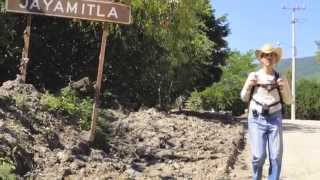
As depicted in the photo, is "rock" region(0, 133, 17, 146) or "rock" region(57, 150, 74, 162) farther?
"rock" region(57, 150, 74, 162)

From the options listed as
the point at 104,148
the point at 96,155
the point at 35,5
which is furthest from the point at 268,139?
the point at 35,5

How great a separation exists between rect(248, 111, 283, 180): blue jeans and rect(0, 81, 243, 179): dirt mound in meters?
1.82

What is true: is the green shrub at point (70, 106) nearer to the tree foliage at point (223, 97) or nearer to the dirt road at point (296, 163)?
the dirt road at point (296, 163)

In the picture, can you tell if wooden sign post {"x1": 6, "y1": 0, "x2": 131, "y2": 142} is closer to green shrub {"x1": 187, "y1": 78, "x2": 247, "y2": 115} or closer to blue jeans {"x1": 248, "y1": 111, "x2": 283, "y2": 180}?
blue jeans {"x1": 248, "y1": 111, "x2": 283, "y2": 180}

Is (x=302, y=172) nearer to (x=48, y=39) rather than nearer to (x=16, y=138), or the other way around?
(x=16, y=138)

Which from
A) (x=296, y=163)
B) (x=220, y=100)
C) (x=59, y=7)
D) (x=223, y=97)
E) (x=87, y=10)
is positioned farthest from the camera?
(x=223, y=97)

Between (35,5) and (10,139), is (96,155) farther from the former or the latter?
(35,5)

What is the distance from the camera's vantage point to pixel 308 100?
59500 mm

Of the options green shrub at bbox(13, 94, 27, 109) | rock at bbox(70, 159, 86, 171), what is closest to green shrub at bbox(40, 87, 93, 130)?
green shrub at bbox(13, 94, 27, 109)

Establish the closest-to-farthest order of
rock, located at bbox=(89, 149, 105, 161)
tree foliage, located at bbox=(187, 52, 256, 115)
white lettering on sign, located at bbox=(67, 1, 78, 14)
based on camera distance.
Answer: rock, located at bbox=(89, 149, 105, 161)
white lettering on sign, located at bbox=(67, 1, 78, 14)
tree foliage, located at bbox=(187, 52, 256, 115)

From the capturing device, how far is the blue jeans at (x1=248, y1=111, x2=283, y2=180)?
8.56 meters

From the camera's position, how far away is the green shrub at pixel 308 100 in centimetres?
5838

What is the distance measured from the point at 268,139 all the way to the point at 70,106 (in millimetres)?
5297

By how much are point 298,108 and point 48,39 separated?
43866 mm
